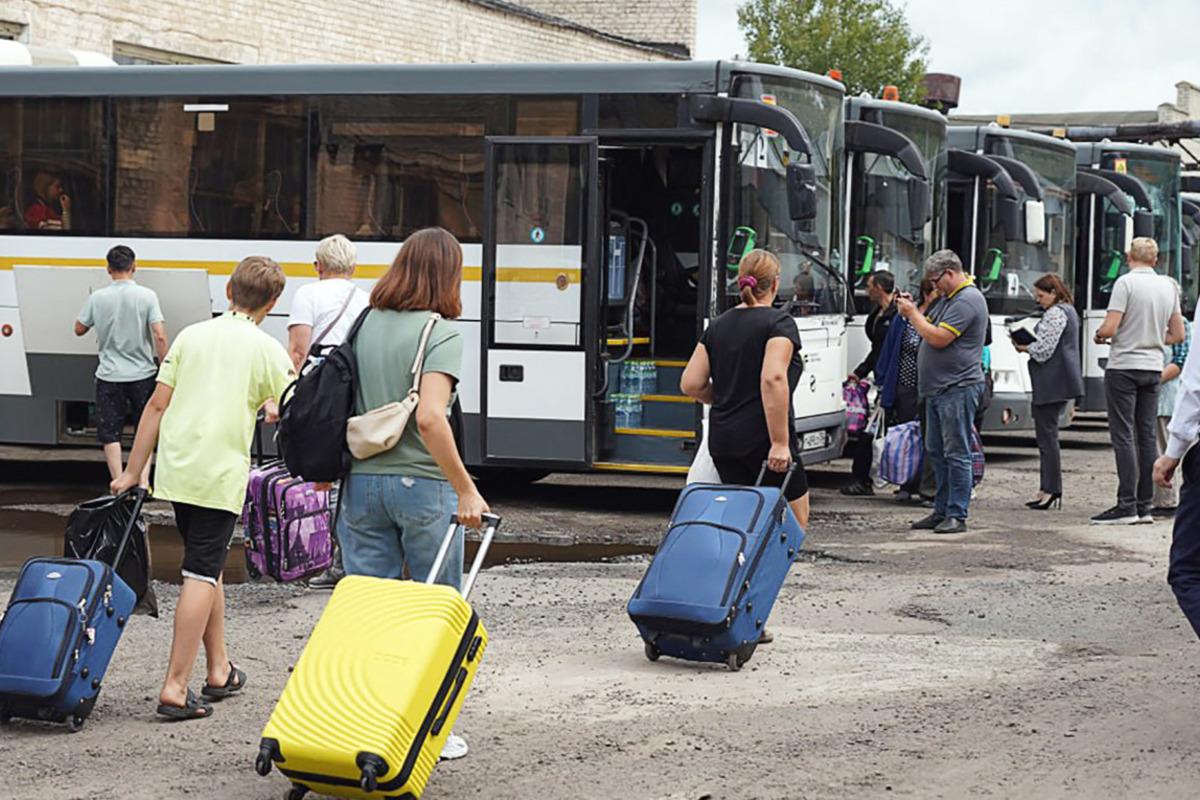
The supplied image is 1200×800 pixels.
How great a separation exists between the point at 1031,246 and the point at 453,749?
1360 centimetres

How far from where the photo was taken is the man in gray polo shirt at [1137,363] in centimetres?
1279

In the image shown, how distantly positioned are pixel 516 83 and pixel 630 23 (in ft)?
86.0

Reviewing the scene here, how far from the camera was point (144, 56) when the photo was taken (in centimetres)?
2506

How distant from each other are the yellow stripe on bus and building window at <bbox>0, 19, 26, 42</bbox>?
9.06 meters

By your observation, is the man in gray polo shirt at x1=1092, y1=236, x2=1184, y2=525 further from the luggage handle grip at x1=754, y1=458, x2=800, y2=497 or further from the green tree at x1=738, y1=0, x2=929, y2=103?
the green tree at x1=738, y1=0, x2=929, y2=103

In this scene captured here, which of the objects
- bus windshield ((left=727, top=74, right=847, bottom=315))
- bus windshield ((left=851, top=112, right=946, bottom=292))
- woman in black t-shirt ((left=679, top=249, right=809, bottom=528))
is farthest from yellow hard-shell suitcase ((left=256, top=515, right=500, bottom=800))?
bus windshield ((left=851, top=112, right=946, bottom=292))

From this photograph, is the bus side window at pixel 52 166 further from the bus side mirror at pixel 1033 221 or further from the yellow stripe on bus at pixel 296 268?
the bus side mirror at pixel 1033 221

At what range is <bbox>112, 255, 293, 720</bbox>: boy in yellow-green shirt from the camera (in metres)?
6.88

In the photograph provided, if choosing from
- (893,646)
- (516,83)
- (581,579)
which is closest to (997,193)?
(516,83)

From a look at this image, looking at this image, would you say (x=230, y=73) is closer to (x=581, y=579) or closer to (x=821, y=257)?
(x=821, y=257)

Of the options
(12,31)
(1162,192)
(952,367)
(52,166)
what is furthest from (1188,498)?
(12,31)

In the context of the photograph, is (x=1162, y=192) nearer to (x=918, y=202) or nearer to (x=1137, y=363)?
(x=918, y=202)

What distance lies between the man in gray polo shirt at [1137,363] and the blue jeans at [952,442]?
106 cm

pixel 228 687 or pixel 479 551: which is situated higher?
pixel 479 551
